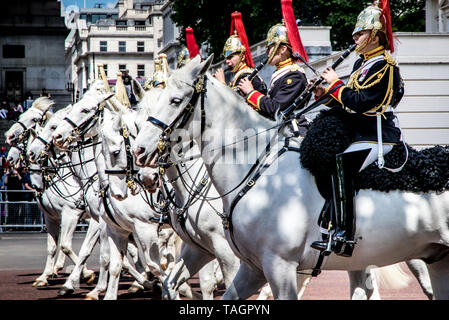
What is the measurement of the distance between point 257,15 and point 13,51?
11.8 meters

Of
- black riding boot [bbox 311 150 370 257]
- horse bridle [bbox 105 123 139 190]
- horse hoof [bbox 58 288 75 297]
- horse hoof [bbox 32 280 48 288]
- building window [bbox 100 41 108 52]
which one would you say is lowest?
horse hoof [bbox 32 280 48 288]

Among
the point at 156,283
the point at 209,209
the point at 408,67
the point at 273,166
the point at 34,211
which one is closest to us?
the point at 273,166

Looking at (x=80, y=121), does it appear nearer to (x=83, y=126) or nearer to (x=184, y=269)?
(x=83, y=126)

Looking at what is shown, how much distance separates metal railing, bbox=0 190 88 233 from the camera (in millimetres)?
22844

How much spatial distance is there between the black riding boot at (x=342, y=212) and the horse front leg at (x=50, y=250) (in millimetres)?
7755

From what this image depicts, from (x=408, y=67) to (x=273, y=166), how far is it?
50.8 feet

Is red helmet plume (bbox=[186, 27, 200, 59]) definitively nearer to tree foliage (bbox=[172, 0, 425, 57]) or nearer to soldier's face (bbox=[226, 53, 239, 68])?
soldier's face (bbox=[226, 53, 239, 68])

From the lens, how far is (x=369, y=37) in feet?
21.4

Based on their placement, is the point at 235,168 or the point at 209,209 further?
the point at 209,209

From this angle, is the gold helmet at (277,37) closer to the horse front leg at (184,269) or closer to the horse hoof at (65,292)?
the horse front leg at (184,269)

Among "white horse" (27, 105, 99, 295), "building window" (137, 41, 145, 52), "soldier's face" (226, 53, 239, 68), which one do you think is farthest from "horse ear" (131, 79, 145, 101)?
"building window" (137, 41, 145, 52)

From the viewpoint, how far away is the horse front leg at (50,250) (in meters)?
13.0
